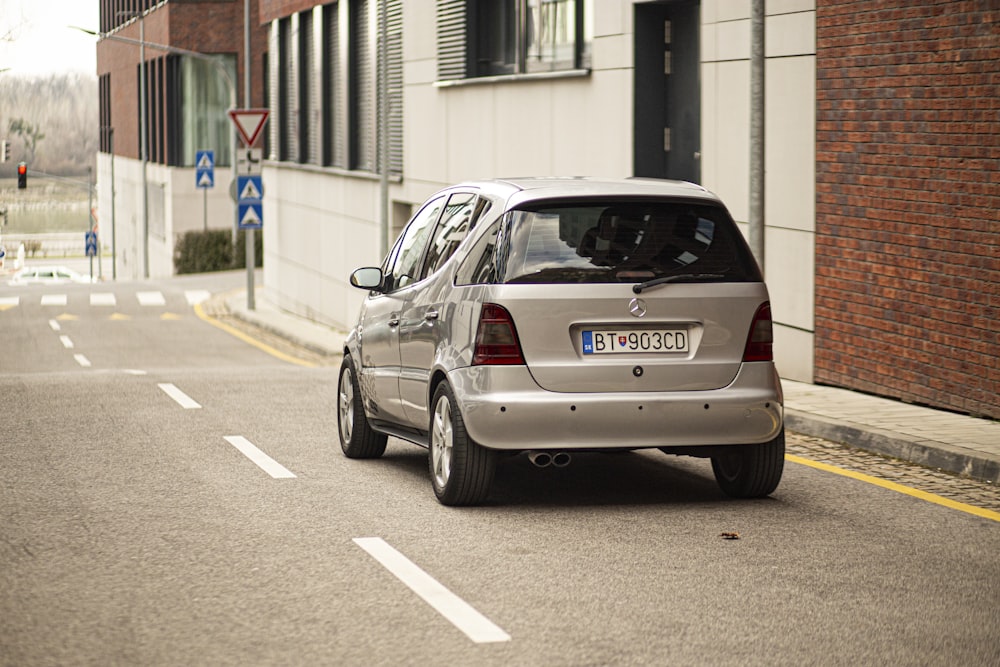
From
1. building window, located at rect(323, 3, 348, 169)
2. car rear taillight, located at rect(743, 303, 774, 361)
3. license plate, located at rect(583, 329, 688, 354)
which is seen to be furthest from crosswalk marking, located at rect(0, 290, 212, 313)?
car rear taillight, located at rect(743, 303, 774, 361)

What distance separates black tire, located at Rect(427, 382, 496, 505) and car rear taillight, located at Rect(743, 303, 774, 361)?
1.35 meters

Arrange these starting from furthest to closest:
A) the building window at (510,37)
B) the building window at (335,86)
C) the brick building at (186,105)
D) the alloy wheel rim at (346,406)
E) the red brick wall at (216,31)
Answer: the brick building at (186,105) < the red brick wall at (216,31) < the building window at (335,86) < the building window at (510,37) < the alloy wheel rim at (346,406)

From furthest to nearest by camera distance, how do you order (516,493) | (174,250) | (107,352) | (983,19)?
(174,250) → (107,352) → (983,19) → (516,493)

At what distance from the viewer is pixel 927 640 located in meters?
5.45

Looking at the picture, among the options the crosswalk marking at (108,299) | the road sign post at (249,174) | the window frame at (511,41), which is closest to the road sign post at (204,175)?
the crosswalk marking at (108,299)

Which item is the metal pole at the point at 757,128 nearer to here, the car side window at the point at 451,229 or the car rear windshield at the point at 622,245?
the car side window at the point at 451,229

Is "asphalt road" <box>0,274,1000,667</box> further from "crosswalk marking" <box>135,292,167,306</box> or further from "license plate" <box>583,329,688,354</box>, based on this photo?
"crosswalk marking" <box>135,292,167,306</box>

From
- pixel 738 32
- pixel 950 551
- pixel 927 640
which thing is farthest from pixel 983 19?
pixel 927 640

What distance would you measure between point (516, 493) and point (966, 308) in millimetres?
4356

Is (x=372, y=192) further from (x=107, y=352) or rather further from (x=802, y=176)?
(x=802, y=176)

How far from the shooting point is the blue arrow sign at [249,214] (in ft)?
104

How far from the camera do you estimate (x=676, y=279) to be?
7.80 m

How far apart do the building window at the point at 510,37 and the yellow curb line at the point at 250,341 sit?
489 cm

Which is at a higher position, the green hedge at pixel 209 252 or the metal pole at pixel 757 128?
the metal pole at pixel 757 128
